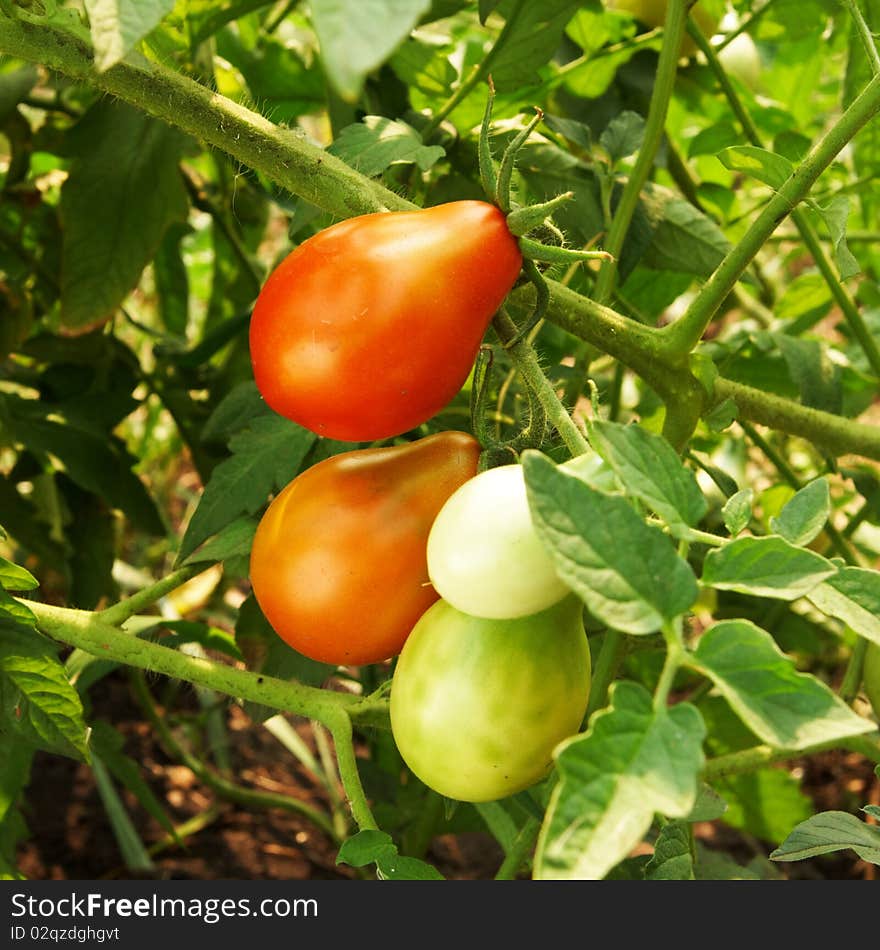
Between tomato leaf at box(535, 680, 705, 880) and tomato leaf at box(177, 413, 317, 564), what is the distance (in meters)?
0.41

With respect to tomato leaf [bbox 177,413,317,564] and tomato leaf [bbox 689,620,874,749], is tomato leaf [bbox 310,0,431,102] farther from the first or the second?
tomato leaf [bbox 177,413,317,564]

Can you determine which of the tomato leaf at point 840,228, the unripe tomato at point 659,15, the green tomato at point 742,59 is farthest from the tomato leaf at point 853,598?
the green tomato at point 742,59

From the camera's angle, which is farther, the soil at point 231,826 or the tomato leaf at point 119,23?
the soil at point 231,826

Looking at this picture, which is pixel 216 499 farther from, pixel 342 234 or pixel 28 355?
pixel 28 355

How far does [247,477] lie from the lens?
2.44 feet

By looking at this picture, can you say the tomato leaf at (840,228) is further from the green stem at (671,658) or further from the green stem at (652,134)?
the green stem at (671,658)

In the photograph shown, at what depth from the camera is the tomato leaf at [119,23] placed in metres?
0.33

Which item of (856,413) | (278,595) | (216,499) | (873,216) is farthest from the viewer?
(873,216)

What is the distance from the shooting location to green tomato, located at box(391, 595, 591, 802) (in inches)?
18.7

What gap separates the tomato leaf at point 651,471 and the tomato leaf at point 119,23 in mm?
202

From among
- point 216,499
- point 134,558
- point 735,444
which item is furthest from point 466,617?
point 134,558

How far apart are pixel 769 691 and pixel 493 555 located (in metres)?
0.12

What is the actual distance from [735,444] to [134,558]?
3.19 ft

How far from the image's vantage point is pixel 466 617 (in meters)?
0.49
